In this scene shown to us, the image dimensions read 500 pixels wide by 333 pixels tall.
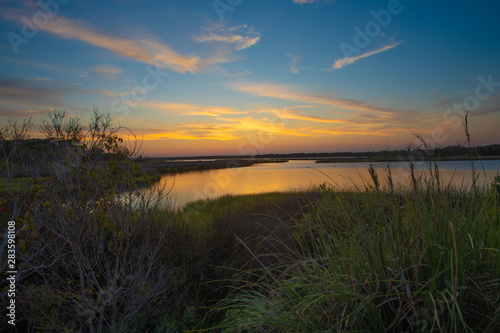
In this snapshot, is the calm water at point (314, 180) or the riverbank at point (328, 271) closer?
the riverbank at point (328, 271)

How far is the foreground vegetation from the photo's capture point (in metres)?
1.94

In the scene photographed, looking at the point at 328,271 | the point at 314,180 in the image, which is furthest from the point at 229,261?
the point at 314,180

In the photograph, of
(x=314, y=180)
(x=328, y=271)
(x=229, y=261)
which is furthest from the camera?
(x=314, y=180)

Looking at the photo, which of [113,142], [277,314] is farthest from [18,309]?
[277,314]

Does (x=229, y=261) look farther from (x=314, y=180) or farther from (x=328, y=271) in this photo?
(x=314, y=180)

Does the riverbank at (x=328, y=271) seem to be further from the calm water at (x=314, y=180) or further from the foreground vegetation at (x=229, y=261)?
the calm water at (x=314, y=180)

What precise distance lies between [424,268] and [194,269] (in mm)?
4188

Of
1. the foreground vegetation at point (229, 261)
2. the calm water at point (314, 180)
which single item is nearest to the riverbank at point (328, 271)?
the foreground vegetation at point (229, 261)

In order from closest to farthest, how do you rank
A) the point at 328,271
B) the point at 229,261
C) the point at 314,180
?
1. the point at 328,271
2. the point at 229,261
3. the point at 314,180

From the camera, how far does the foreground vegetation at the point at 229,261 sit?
1.94 metres

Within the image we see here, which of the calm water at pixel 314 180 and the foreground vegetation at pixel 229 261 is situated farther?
the calm water at pixel 314 180

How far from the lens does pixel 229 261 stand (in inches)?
231

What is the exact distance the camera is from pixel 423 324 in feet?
5.87

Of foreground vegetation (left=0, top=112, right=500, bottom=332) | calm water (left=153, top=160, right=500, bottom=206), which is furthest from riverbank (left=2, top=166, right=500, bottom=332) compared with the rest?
calm water (left=153, top=160, right=500, bottom=206)
